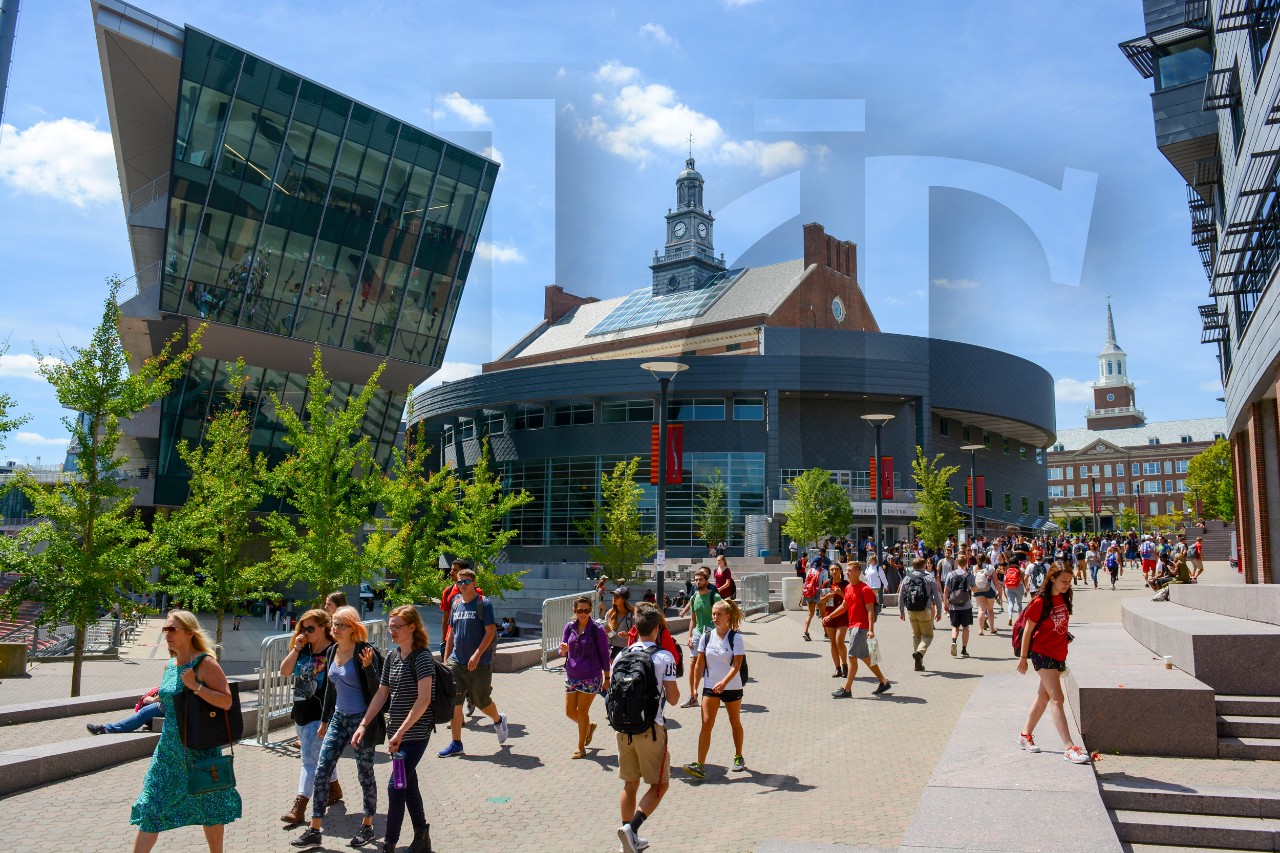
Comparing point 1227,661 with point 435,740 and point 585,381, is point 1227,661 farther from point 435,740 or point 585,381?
point 585,381

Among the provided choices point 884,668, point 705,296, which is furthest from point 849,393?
point 884,668

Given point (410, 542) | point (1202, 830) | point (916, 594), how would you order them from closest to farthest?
point (1202, 830) < point (916, 594) < point (410, 542)

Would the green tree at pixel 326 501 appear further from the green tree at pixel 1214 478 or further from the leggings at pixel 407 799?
the green tree at pixel 1214 478

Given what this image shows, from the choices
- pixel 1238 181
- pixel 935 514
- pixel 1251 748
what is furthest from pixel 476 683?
pixel 935 514

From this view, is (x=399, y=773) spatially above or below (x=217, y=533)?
below

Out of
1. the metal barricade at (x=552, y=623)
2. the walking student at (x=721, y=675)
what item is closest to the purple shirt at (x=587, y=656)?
the walking student at (x=721, y=675)

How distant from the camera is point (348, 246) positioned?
36.1 m

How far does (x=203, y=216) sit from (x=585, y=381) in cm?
2792

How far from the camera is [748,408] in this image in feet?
185

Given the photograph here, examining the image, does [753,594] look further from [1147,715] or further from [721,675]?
[1147,715]

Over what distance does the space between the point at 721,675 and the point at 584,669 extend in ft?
5.09

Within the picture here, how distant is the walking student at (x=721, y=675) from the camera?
8.58 m

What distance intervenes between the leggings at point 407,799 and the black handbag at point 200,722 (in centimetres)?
119

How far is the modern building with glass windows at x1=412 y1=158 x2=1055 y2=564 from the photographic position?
2173 inches
